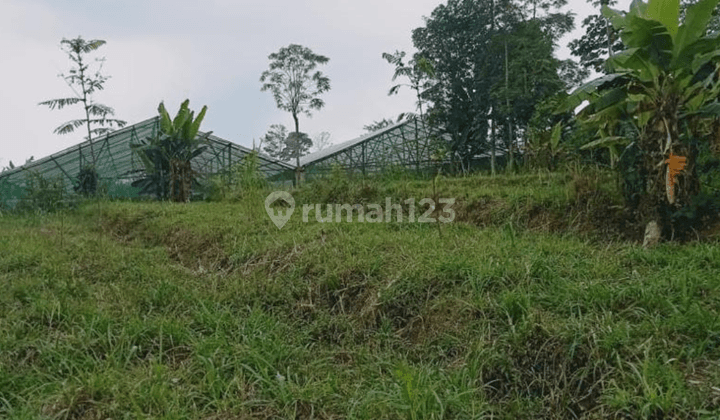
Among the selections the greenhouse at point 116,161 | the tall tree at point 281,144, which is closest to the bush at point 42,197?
the greenhouse at point 116,161

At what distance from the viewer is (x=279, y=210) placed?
242 inches

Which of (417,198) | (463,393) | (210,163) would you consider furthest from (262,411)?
(210,163)

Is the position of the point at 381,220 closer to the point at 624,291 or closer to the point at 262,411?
the point at 624,291

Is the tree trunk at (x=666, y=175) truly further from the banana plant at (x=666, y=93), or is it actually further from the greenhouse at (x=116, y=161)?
the greenhouse at (x=116, y=161)

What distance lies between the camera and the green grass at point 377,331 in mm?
1756

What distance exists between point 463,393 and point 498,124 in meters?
15.0

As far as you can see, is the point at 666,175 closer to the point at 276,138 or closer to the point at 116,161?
the point at 116,161

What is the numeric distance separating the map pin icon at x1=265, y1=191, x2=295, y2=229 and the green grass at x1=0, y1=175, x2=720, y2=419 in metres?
1.21

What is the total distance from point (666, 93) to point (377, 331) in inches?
110

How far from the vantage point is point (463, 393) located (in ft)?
5.78

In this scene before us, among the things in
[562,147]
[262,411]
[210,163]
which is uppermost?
[210,163]

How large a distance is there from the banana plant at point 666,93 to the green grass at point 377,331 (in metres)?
0.54

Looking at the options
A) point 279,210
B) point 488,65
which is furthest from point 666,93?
point 488,65

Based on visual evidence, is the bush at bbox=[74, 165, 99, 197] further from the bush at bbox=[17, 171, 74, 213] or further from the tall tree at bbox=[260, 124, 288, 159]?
the tall tree at bbox=[260, 124, 288, 159]
